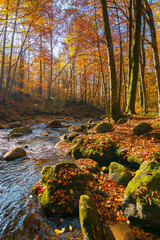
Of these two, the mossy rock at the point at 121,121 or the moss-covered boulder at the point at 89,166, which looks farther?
the mossy rock at the point at 121,121

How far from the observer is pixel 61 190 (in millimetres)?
3494

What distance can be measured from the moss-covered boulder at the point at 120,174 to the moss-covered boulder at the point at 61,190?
108cm

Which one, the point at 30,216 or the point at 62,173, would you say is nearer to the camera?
the point at 30,216

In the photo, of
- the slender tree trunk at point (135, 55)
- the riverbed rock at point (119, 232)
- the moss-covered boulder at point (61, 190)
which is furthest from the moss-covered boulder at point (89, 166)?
the slender tree trunk at point (135, 55)

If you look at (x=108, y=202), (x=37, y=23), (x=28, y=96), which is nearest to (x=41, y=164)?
(x=108, y=202)

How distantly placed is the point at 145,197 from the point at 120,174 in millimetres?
1300

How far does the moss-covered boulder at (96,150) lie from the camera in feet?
18.3

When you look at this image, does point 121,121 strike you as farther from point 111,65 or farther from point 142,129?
point 111,65

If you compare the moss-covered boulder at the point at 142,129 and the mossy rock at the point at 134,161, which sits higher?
the moss-covered boulder at the point at 142,129

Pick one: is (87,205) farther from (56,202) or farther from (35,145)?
(35,145)

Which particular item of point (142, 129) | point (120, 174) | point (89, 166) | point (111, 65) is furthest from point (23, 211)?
point (111, 65)

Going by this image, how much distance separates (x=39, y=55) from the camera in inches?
774

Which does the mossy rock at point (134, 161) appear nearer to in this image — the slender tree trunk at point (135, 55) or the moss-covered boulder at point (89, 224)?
the moss-covered boulder at point (89, 224)

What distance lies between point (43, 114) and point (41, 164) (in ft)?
52.8
